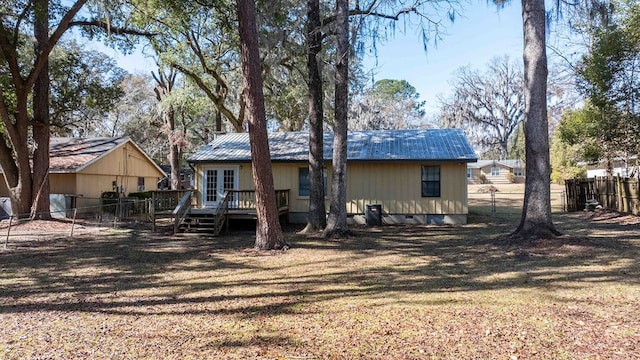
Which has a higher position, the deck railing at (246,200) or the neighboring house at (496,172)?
the neighboring house at (496,172)

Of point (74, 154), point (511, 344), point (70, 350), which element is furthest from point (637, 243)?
point (74, 154)

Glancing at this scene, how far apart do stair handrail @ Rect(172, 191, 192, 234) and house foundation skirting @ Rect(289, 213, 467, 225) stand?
13.7ft

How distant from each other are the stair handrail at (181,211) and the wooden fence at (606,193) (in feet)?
50.1

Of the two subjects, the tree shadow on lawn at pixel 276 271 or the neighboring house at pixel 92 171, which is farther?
the neighboring house at pixel 92 171

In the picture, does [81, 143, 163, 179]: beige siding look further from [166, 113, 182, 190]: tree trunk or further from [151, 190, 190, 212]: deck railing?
[151, 190, 190, 212]: deck railing

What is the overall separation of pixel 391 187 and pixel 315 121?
4.67 metres

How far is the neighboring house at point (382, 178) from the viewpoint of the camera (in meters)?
15.2

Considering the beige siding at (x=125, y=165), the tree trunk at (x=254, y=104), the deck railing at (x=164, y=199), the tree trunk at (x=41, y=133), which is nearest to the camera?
the tree trunk at (x=254, y=104)

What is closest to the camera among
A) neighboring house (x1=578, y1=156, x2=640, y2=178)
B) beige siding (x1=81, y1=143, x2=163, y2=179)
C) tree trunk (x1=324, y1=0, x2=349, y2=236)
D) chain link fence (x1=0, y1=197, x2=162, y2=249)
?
tree trunk (x1=324, y1=0, x2=349, y2=236)

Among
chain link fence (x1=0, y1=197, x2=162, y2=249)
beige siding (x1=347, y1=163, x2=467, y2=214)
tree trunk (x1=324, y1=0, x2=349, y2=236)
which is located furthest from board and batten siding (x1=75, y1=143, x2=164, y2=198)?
tree trunk (x1=324, y1=0, x2=349, y2=236)

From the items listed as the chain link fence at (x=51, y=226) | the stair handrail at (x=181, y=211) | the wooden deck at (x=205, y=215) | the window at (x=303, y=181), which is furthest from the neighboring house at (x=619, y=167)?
the chain link fence at (x=51, y=226)

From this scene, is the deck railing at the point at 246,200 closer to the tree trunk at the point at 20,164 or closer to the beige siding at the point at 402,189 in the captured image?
the beige siding at the point at 402,189

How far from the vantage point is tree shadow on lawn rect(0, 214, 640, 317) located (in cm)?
564

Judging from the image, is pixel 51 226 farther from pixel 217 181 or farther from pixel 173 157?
Result: pixel 173 157
